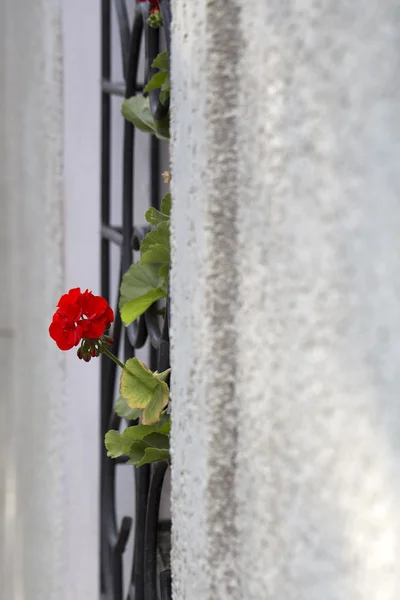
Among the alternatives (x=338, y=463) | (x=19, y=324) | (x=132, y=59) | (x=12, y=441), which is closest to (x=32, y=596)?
(x=12, y=441)

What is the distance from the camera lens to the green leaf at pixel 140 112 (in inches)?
33.6

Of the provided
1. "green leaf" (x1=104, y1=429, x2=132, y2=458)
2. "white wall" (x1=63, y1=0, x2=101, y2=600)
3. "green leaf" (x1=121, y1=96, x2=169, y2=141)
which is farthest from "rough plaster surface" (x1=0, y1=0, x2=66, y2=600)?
"green leaf" (x1=104, y1=429, x2=132, y2=458)

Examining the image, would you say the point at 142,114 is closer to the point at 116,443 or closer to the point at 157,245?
the point at 157,245

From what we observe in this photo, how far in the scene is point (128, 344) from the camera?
104cm

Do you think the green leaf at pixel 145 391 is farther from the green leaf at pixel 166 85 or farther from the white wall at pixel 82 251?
the white wall at pixel 82 251

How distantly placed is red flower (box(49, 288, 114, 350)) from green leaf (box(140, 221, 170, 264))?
0.24ft

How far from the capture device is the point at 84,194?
129cm

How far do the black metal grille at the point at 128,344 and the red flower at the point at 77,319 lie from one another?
0.07 m

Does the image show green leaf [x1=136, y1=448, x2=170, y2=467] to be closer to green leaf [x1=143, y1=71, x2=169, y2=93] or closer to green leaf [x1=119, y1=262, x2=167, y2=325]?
green leaf [x1=119, y1=262, x2=167, y2=325]

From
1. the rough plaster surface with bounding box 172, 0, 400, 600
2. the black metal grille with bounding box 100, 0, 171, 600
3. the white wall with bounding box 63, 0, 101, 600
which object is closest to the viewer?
the rough plaster surface with bounding box 172, 0, 400, 600

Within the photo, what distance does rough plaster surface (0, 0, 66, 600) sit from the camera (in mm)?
1315

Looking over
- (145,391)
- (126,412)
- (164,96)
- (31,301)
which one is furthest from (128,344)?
(31,301)

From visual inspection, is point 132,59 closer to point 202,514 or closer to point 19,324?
point 202,514

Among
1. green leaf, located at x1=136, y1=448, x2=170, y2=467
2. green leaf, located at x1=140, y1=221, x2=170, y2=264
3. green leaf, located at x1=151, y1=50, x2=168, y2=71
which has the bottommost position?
green leaf, located at x1=136, y1=448, x2=170, y2=467
